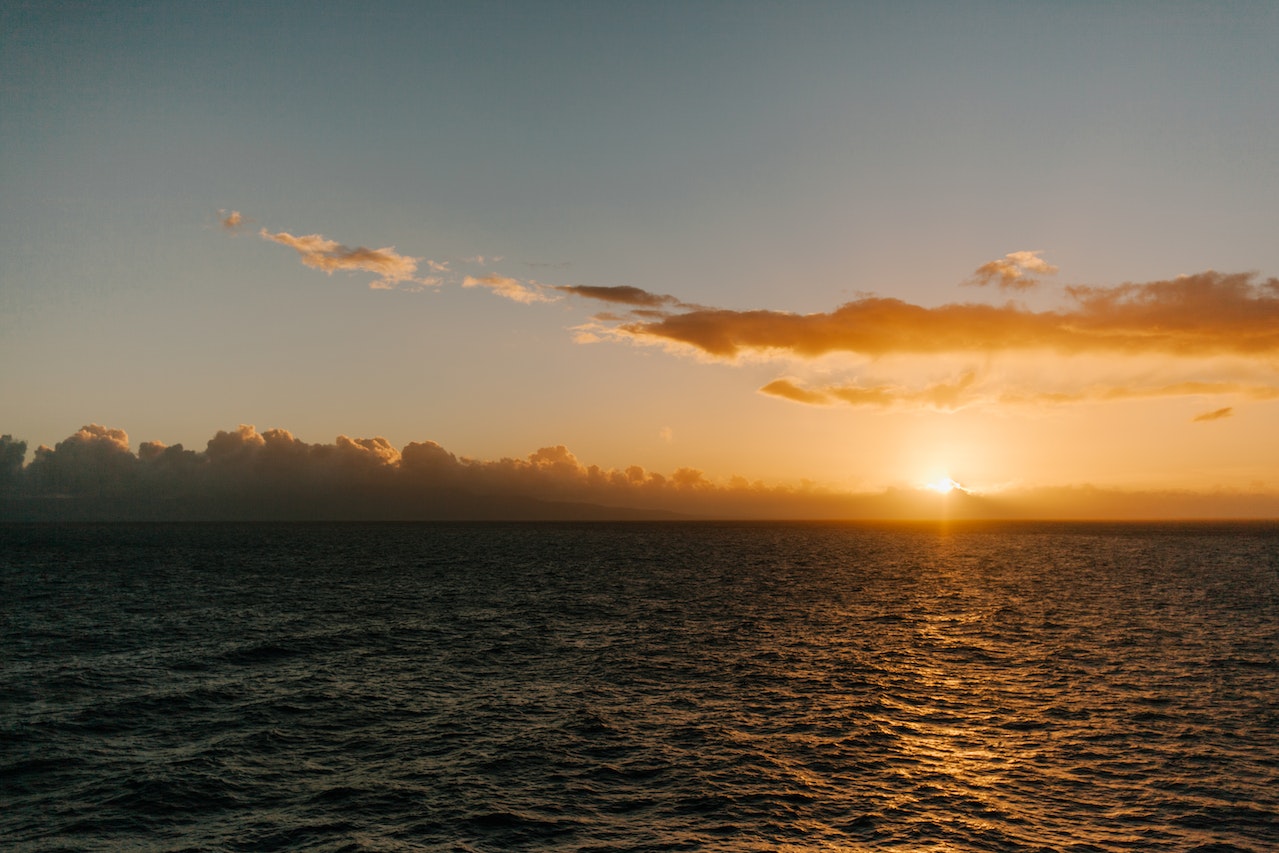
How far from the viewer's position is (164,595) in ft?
298

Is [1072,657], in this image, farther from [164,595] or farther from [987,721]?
[164,595]

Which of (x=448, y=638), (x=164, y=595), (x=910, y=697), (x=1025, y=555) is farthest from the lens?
(x=1025, y=555)

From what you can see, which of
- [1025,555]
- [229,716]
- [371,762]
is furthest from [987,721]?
[1025,555]

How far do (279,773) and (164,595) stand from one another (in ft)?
240

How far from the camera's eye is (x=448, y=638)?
2430 inches

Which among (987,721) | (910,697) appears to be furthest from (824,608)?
(987,721)

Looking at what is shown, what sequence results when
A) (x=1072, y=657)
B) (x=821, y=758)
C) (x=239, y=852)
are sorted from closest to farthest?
(x=239, y=852)
(x=821, y=758)
(x=1072, y=657)

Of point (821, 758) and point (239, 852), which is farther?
point (821, 758)

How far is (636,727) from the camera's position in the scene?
124 feet

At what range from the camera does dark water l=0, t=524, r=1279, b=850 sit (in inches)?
1049

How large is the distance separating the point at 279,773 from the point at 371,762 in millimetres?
3607

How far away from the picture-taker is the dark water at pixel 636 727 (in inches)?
1049

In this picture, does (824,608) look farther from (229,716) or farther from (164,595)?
(164,595)

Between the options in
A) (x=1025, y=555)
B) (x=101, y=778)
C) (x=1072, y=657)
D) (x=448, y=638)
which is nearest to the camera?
(x=101, y=778)
